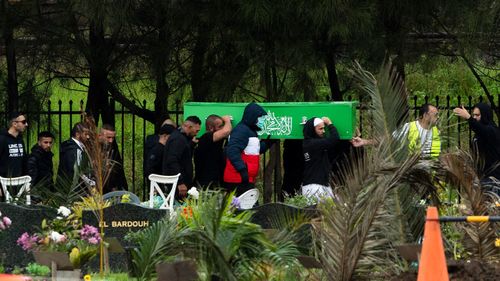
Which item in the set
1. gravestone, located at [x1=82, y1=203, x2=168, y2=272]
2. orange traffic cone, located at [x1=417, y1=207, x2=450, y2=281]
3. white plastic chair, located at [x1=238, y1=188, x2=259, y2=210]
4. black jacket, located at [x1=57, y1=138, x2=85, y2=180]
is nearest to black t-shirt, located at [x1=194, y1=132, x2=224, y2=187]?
Answer: white plastic chair, located at [x1=238, y1=188, x2=259, y2=210]

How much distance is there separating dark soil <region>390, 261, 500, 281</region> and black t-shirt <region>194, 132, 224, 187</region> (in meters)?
5.83

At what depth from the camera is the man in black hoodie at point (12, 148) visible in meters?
14.5

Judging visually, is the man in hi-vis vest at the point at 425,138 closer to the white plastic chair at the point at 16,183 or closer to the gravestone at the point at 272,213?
the gravestone at the point at 272,213

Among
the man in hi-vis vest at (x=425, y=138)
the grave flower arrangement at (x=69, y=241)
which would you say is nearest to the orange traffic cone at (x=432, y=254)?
the man in hi-vis vest at (x=425, y=138)

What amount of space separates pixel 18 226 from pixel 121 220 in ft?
4.21

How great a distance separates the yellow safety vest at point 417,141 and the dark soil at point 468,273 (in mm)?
974

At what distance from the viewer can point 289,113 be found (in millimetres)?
14523

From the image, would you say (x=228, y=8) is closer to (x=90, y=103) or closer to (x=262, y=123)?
(x=262, y=123)

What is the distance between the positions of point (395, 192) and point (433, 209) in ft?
5.07

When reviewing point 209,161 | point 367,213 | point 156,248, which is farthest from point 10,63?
point 367,213

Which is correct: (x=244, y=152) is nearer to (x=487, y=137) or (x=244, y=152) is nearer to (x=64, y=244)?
(x=487, y=137)

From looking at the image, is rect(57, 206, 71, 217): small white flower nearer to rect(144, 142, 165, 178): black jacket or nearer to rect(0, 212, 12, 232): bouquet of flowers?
rect(0, 212, 12, 232): bouquet of flowers

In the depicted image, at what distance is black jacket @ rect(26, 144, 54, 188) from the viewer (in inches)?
575

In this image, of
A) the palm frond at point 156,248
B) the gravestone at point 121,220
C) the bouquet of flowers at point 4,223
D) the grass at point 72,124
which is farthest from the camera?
the grass at point 72,124
